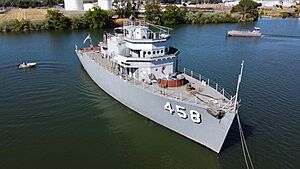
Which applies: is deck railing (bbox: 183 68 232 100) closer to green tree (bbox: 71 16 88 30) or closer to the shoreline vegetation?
the shoreline vegetation

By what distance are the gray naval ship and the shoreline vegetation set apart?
53536 millimetres

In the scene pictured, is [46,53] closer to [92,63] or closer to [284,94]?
[92,63]

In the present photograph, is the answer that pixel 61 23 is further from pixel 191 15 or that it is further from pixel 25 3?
pixel 25 3

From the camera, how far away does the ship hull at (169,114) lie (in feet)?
63.7

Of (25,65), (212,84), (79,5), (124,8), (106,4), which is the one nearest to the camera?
(212,84)

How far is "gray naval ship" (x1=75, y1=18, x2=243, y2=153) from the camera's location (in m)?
19.7

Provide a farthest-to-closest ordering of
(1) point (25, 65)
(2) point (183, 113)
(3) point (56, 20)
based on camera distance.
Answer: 1. (3) point (56, 20)
2. (1) point (25, 65)
3. (2) point (183, 113)

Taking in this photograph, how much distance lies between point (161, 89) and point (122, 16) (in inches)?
2900

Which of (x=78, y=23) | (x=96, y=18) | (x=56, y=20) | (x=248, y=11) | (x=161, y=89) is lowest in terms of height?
(x=161, y=89)

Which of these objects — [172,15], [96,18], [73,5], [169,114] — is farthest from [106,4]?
[169,114]

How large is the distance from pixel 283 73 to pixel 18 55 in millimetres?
45757

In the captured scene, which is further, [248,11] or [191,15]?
[248,11]

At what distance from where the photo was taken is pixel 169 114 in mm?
22109

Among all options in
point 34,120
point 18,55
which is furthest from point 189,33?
point 34,120
